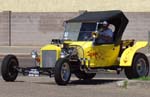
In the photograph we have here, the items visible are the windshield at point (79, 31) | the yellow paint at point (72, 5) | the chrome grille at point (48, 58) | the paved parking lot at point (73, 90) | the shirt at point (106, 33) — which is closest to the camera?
the paved parking lot at point (73, 90)

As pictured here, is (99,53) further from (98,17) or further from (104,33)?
(98,17)

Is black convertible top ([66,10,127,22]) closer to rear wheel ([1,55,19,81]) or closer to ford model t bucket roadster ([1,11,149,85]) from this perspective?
ford model t bucket roadster ([1,11,149,85])

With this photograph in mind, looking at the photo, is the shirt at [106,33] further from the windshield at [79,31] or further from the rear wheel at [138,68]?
the rear wheel at [138,68]

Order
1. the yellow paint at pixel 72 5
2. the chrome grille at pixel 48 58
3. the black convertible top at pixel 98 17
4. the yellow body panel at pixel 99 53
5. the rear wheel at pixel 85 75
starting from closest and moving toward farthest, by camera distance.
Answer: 1. the chrome grille at pixel 48 58
2. the yellow body panel at pixel 99 53
3. the black convertible top at pixel 98 17
4. the rear wheel at pixel 85 75
5. the yellow paint at pixel 72 5

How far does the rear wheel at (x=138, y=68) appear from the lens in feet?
60.8

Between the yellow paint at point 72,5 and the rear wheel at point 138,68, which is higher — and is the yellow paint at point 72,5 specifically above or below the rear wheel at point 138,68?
above

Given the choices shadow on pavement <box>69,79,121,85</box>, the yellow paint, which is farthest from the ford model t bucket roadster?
the yellow paint

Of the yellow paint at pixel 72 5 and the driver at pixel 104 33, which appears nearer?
the driver at pixel 104 33

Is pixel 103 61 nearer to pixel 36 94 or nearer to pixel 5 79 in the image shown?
pixel 5 79

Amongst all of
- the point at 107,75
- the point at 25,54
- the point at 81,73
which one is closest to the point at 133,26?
the point at 25,54

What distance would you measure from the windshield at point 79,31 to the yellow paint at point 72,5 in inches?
1075

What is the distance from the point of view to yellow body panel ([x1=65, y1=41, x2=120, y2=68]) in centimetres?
1786

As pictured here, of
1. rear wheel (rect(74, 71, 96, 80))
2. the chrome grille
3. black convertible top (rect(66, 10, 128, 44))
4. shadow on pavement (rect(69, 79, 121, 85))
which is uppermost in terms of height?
black convertible top (rect(66, 10, 128, 44))

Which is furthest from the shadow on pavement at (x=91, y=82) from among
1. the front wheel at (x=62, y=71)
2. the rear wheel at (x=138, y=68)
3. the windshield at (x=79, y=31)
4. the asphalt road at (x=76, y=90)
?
the windshield at (x=79, y=31)
